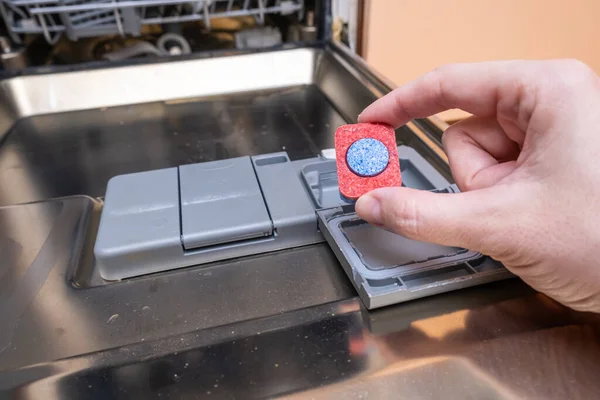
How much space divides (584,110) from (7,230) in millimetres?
544

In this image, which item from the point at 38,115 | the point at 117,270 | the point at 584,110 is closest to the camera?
the point at 584,110

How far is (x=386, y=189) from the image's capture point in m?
0.36

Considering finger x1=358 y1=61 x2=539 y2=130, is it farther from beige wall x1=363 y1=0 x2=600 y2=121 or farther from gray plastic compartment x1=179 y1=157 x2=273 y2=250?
beige wall x1=363 y1=0 x2=600 y2=121

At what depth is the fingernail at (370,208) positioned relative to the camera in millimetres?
368

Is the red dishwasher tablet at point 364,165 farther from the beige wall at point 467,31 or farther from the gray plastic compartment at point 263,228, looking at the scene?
the beige wall at point 467,31

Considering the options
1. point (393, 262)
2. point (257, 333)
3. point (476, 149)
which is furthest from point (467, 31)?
point (257, 333)

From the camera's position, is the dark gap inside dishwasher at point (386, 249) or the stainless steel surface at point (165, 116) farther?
the stainless steel surface at point (165, 116)

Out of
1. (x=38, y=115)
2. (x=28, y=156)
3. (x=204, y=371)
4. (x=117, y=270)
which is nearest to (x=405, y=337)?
(x=204, y=371)

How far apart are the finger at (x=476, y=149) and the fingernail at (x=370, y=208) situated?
0.10 metres

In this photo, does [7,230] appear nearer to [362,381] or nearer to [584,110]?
[362,381]

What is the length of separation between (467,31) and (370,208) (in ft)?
2.04

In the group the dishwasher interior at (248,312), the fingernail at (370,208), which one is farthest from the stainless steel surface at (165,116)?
the fingernail at (370,208)

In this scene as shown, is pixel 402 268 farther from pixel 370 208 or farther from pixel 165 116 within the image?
pixel 165 116

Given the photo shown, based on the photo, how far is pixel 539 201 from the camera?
0.32m
